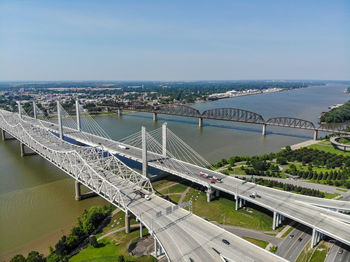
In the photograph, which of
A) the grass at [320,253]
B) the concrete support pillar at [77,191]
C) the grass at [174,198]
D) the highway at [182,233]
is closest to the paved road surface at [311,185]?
the grass at [320,253]

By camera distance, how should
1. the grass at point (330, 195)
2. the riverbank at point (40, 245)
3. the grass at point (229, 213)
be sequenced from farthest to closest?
1. the grass at point (330, 195)
2. the grass at point (229, 213)
3. the riverbank at point (40, 245)

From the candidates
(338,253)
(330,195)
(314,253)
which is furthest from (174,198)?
(330,195)

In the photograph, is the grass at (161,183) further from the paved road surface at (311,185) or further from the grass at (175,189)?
the paved road surface at (311,185)

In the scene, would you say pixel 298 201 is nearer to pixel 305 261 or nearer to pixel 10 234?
pixel 305 261

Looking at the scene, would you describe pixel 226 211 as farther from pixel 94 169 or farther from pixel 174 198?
pixel 94 169

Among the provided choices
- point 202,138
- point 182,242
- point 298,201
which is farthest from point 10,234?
point 202,138
